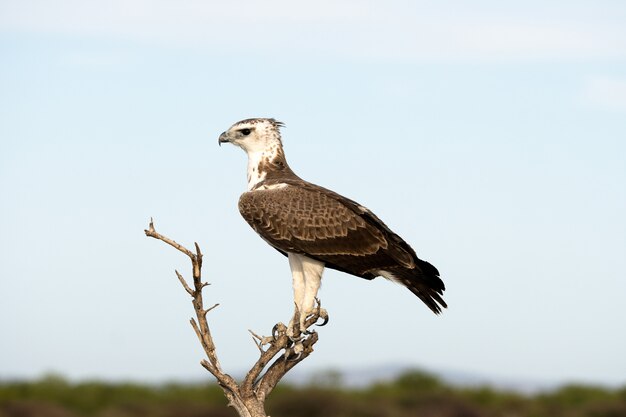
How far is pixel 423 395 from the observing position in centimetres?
4084

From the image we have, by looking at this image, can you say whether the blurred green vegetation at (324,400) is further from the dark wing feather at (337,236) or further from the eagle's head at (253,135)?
the dark wing feather at (337,236)

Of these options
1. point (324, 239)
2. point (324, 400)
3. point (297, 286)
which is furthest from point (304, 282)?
point (324, 400)

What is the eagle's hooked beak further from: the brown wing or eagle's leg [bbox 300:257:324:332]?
eagle's leg [bbox 300:257:324:332]

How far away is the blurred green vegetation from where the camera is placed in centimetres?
3691

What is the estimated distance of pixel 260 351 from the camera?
10.8 m

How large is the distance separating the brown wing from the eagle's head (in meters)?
0.74

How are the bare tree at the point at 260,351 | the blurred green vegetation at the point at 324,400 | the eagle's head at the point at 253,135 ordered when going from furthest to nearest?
the blurred green vegetation at the point at 324,400 < the eagle's head at the point at 253,135 < the bare tree at the point at 260,351

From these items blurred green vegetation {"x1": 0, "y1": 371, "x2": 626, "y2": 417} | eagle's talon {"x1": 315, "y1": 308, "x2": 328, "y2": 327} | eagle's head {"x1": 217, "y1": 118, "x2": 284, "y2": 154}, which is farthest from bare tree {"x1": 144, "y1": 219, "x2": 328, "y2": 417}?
blurred green vegetation {"x1": 0, "y1": 371, "x2": 626, "y2": 417}

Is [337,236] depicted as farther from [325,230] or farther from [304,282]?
[304,282]

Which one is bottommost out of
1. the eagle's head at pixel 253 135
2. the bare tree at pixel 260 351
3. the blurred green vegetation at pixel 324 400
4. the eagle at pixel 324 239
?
the bare tree at pixel 260 351

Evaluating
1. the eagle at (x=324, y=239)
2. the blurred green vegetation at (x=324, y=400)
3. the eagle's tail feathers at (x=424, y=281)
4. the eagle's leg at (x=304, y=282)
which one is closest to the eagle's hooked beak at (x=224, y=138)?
the eagle at (x=324, y=239)

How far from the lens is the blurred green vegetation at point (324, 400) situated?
36.9 meters

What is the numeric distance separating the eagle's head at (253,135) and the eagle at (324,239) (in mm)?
552
